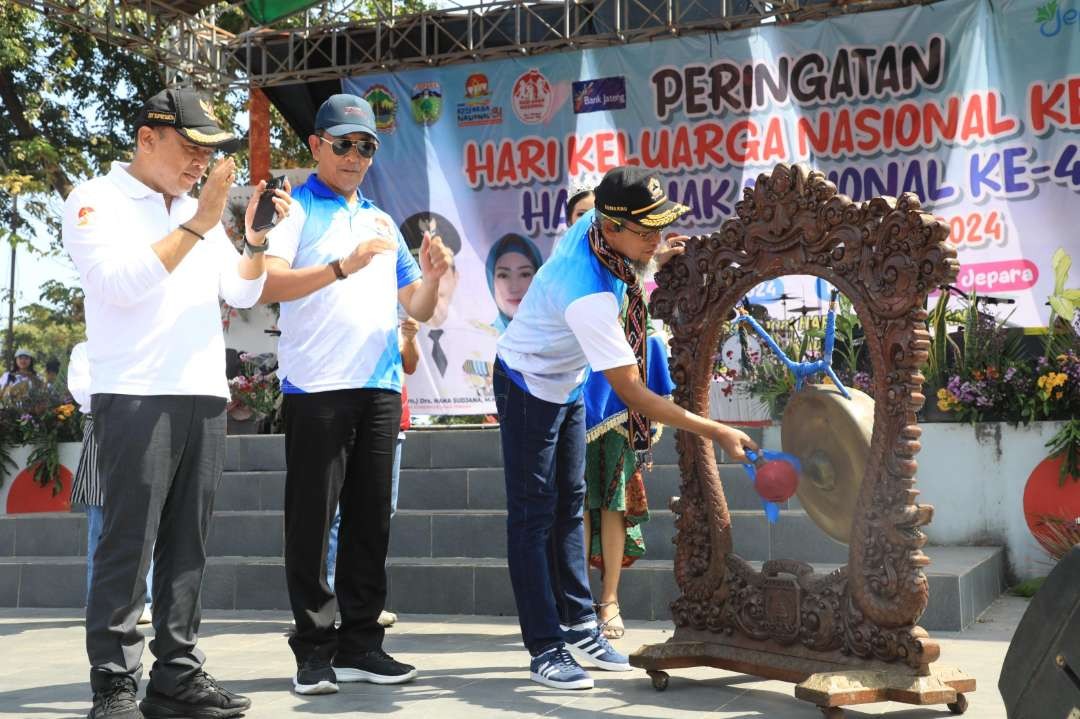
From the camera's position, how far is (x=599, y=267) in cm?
382

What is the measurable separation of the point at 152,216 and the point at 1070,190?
6.95 meters

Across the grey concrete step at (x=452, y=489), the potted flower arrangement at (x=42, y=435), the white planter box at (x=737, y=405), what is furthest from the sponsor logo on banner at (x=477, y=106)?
the potted flower arrangement at (x=42, y=435)

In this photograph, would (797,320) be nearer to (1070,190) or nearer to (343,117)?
(1070,190)

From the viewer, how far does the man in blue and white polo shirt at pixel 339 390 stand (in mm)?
3834

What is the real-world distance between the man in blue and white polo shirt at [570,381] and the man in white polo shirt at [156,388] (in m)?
0.96

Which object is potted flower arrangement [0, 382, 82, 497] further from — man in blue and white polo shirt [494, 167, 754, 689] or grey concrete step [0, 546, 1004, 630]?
man in blue and white polo shirt [494, 167, 754, 689]

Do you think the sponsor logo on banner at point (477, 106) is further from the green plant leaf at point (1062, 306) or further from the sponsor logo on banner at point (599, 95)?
the green plant leaf at point (1062, 306)

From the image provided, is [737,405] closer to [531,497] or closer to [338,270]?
[531,497]

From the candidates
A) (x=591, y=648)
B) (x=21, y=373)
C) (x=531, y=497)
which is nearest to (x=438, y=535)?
(x=591, y=648)

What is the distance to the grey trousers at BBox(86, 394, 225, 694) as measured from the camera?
3291mm

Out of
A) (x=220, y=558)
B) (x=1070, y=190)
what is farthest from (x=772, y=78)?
(x=220, y=558)

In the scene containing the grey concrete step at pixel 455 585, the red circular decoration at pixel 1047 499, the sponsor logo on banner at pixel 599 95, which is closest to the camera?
the grey concrete step at pixel 455 585

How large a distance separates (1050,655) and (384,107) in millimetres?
9174

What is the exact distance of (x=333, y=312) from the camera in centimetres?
388
